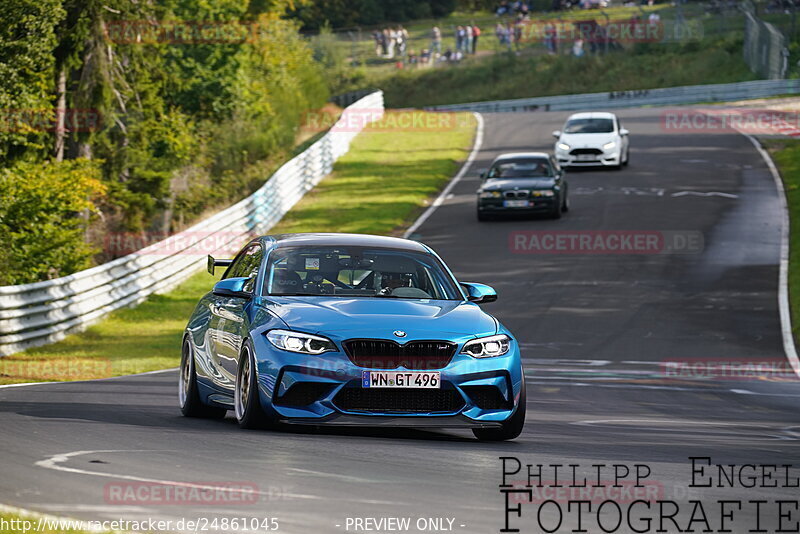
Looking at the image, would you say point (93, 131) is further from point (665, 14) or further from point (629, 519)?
point (665, 14)

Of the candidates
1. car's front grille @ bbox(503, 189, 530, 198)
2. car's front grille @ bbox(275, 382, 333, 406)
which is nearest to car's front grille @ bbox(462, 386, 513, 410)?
car's front grille @ bbox(275, 382, 333, 406)

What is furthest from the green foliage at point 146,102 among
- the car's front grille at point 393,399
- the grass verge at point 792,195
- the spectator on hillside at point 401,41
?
the spectator on hillside at point 401,41

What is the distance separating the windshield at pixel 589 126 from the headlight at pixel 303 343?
33804 mm

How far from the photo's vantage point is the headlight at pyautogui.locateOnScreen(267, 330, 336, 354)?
9344 mm

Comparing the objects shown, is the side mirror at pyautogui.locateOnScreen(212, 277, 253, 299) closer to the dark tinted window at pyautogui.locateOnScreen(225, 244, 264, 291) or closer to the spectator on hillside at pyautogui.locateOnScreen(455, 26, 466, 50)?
the dark tinted window at pyautogui.locateOnScreen(225, 244, 264, 291)

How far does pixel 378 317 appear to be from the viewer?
9570 millimetres

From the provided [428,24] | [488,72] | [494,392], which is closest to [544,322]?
[494,392]

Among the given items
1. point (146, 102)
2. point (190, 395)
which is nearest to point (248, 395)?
point (190, 395)

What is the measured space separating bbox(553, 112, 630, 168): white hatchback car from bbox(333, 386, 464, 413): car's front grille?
33375mm

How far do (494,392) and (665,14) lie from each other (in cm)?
7472

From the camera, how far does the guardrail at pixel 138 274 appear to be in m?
20.7

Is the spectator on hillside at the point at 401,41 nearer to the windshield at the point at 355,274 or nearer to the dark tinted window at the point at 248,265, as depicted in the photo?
the dark tinted window at the point at 248,265

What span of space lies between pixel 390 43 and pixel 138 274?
61.6 m

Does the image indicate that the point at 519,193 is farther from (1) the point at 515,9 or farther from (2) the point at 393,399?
(1) the point at 515,9
